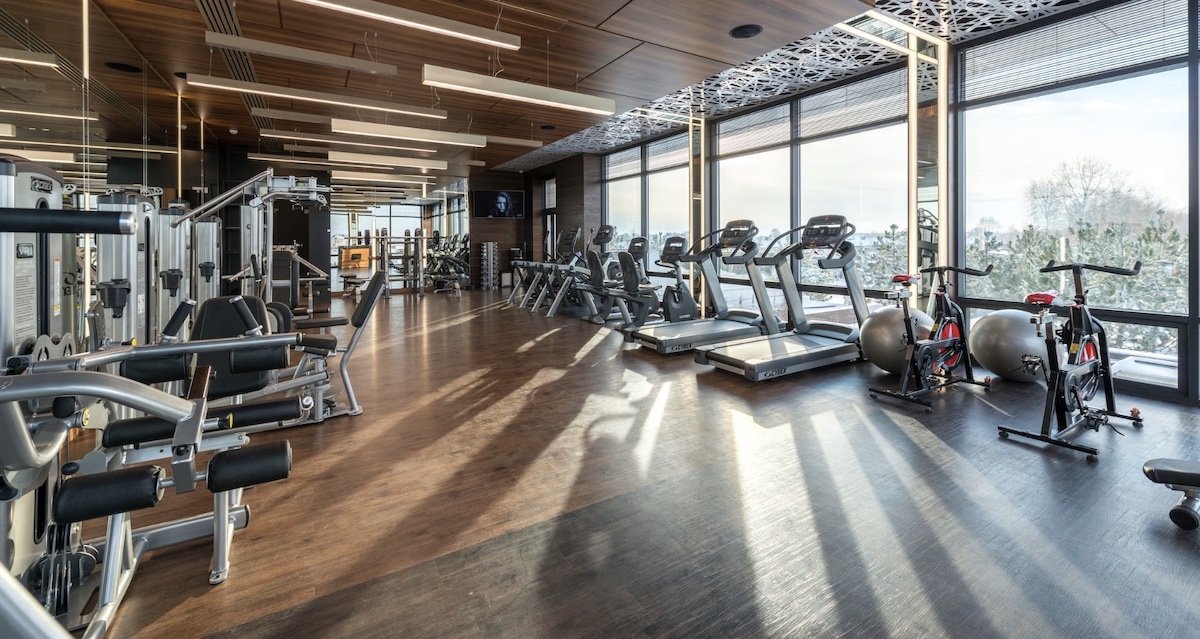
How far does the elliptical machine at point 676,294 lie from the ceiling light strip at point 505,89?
1.89 meters

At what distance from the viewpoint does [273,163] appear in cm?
1074

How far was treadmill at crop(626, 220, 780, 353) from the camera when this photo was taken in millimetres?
6293

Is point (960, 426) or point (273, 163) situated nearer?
point (960, 426)

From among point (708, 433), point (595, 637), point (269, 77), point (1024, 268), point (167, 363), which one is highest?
point (269, 77)

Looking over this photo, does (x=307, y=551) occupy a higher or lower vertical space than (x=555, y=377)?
lower

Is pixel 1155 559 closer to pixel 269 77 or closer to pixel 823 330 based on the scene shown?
pixel 823 330

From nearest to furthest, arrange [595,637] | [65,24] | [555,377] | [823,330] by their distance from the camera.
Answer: [595,637]
[65,24]
[555,377]
[823,330]

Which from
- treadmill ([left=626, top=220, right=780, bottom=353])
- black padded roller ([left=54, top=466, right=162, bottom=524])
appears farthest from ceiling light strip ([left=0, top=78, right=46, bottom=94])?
treadmill ([left=626, top=220, right=780, bottom=353])

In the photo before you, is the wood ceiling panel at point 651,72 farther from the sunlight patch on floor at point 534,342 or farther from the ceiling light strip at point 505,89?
the sunlight patch on floor at point 534,342

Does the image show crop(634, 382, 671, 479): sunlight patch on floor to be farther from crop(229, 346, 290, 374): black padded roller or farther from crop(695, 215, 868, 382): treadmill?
crop(229, 346, 290, 374): black padded roller

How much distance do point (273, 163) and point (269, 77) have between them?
4.74 metres

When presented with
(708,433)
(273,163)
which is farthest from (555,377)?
(273,163)

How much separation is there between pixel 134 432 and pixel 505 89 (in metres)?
4.56

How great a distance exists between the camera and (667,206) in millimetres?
10258
